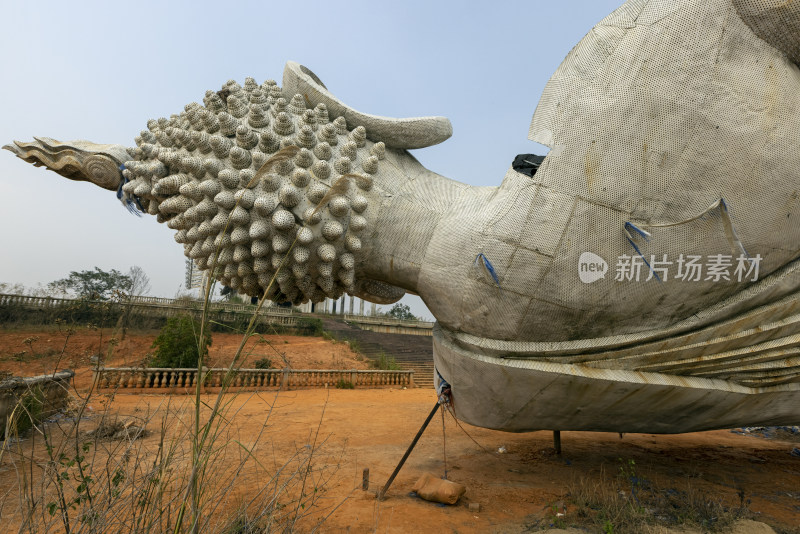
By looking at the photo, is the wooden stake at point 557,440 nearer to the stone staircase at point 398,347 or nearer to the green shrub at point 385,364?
the stone staircase at point 398,347

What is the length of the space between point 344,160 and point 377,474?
325cm

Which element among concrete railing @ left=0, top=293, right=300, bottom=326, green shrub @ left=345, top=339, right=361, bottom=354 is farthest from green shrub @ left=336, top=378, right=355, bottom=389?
green shrub @ left=345, top=339, right=361, bottom=354

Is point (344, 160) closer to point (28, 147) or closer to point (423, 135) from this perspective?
point (423, 135)

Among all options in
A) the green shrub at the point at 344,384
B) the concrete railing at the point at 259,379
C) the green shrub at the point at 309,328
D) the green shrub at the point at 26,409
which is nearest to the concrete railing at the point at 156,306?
the green shrub at the point at 309,328

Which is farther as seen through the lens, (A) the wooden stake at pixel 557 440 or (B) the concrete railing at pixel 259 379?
(B) the concrete railing at pixel 259 379

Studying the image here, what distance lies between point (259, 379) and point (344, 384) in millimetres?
2480

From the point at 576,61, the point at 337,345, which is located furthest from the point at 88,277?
the point at 576,61

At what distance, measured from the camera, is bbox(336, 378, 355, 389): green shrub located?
1249 centimetres

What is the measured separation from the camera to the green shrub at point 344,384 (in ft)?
41.0

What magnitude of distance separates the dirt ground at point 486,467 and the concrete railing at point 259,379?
6.15 feet

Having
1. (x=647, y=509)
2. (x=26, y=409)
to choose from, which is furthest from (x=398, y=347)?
(x=26, y=409)

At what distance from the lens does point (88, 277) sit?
2606cm

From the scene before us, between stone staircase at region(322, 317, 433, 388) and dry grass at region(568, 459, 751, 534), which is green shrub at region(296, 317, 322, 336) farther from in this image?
dry grass at region(568, 459, 751, 534)

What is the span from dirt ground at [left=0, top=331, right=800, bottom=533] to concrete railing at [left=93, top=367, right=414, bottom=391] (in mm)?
1875
